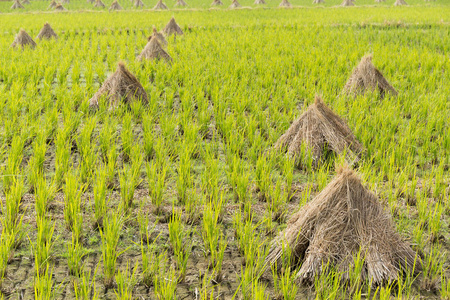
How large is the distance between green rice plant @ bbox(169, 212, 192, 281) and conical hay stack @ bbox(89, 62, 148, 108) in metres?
2.45

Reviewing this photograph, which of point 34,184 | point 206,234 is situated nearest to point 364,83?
point 206,234

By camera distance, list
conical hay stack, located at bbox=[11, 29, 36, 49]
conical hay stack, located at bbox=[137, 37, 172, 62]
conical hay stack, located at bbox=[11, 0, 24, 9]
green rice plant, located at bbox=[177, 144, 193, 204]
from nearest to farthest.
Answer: green rice plant, located at bbox=[177, 144, 193, 204]
conical hay stack, located at bbox=[137, 37, 172, 62]
conical hay stack, located at bbox=[11, 29, 36, 49]
conical hay stack, located at bbox=[11, 0, 24, 9]

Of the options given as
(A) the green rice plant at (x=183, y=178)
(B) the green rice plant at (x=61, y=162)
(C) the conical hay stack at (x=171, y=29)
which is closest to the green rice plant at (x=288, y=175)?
(A) the green rice plant at (x=183, y=178)

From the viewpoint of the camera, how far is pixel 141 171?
10.5 feet

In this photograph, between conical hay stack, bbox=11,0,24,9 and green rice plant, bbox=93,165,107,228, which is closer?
green rice plant, bbox=93,165,107,228

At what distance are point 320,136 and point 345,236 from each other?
1.39m

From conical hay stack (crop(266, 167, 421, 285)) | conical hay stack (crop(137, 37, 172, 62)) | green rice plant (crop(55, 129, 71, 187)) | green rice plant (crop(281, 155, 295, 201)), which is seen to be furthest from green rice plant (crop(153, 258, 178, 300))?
conical hay stack (crop(137, 37, 172, 62))

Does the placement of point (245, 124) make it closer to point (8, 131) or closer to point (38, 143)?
point (38, 143)

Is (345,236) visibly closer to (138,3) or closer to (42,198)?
(42,198)

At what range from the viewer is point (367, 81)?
4.88 m

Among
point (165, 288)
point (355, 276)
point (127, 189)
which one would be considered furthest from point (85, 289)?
point (355, 276)

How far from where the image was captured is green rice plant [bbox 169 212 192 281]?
204 cm

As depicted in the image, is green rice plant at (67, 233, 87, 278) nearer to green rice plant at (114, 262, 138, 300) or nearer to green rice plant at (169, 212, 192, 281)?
green rice plant at (114, 262, 138, 300)

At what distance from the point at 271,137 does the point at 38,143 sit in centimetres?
186
